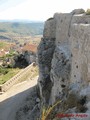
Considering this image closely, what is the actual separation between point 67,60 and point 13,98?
16874 mm

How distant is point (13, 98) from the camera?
4238 cm

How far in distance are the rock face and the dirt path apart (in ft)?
19.6

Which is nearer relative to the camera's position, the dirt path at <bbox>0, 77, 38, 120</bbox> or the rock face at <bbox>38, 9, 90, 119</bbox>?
the rock face at <bbox>38, 9, 90, 119</bbox>

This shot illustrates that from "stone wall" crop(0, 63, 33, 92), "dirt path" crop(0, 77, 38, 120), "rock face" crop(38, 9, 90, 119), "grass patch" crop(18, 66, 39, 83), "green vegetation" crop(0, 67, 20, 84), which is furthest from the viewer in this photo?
"green vegetation" crop(0, 67, 20, 84)

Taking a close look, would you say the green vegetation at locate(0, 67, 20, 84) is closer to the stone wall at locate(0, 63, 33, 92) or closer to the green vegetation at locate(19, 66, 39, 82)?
the stone wall at locate(0, 63, 33, 92)

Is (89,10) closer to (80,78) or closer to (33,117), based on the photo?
(80,78)

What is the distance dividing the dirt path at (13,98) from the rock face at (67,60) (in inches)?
236

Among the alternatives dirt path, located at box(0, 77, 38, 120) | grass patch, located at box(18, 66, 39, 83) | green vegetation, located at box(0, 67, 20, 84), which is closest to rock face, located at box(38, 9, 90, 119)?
dirt path, located at box(0, 77, 38, 120)

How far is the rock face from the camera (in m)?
21.2

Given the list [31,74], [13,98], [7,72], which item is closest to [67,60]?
[13,98]

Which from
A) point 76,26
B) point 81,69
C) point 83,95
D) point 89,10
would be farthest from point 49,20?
point 83,95

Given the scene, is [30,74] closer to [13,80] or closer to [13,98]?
[13,80]

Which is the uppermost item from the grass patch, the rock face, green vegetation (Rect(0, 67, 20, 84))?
the rock face

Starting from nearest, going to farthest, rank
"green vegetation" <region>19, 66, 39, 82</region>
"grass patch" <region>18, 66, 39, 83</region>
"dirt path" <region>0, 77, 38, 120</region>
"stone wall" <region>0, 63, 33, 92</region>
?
"dirt path" <region>0, 77, 38, 120</region> → "stone wall" <region>0, 63, 33, 92</region> → "grass patch" <region>18, 66, 39, 83</region> → "green vegetation" <region>19, 66, 39, 82</region>
